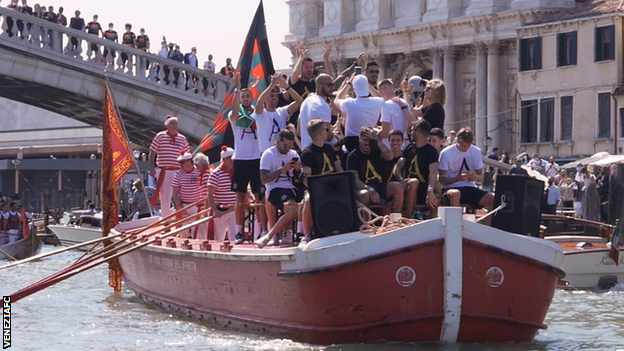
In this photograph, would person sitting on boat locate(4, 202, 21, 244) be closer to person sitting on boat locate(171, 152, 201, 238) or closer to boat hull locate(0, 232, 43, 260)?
boat hull locate(0, 232, 43, 260)

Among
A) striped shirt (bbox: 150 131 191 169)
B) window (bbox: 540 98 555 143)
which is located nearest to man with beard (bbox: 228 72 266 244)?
striped shirt (bbox: 150 131 191 169)

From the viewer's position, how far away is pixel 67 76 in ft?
89.7

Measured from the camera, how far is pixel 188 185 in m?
14.7

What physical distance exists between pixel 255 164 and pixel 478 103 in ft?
114

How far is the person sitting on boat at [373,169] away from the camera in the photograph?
418 inches

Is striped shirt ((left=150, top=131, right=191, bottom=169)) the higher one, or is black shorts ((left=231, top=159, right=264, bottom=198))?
striped shirt ((left=150, top=131, right=191, bottom=169))

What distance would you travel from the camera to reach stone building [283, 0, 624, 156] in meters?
39.7

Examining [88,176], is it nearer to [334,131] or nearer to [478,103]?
[478,103]

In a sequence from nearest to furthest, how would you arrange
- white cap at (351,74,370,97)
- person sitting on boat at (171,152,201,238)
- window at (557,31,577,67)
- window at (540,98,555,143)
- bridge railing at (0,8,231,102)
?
white cap at (351,74,370,97), person sitting on boat at (171,152,201,238), bridge railing at (0,8,231,102), window at (557,31,577,67), window at (540,98,555,143)

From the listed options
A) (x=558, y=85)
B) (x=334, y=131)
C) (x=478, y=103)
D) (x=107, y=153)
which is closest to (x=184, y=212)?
(x=107, y=153)

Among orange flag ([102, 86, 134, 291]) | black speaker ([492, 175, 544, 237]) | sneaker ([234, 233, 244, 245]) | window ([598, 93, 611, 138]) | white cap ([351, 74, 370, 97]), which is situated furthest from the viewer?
window ([598, 93, 611, 138])

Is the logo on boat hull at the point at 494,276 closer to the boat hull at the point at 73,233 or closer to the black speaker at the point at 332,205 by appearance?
the black speaker at the point at 332,205

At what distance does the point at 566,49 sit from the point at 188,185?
27.2m

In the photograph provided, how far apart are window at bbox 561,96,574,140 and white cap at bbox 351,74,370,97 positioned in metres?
29.4
